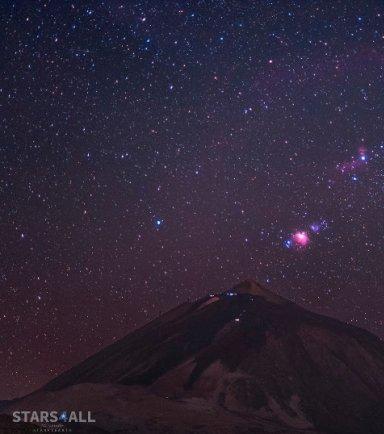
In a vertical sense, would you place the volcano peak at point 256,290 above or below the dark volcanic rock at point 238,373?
above

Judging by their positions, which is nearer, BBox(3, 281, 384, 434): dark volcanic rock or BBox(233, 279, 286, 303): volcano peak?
BBox(3, 281, 384, 434): dark volcanic rock

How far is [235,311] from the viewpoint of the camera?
89250mm

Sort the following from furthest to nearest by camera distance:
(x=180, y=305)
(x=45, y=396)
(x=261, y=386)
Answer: (x=180, y=305), (x=261, y=386), (x=45, y=396)

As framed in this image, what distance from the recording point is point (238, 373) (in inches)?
2660

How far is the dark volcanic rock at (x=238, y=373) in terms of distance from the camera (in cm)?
5481

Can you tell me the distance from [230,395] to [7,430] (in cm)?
3702

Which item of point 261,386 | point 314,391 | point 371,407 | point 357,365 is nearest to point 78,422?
point 261,386

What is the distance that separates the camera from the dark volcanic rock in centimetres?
5481

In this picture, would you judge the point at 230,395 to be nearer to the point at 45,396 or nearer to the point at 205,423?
the point at 205,423

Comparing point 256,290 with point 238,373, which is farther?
point 256,290

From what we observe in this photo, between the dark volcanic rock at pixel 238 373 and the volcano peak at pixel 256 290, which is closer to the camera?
the dark volcanic rock at pixel 238 373

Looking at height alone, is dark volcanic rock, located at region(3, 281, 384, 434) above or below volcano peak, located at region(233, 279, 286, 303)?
below

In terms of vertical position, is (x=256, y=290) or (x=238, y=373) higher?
(x=256, y=290)

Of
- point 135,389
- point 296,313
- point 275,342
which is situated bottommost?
point 135,389
